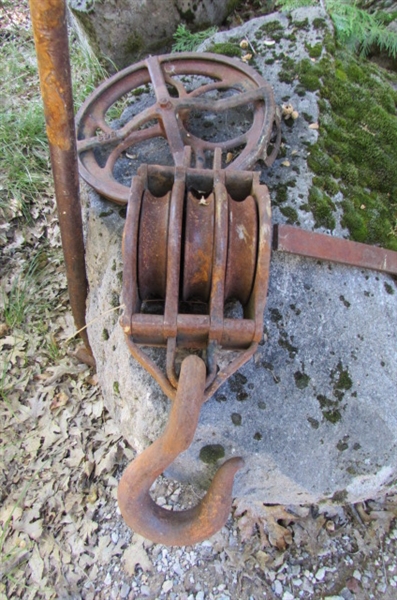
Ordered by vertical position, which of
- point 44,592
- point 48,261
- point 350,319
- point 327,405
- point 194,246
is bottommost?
point 44,592

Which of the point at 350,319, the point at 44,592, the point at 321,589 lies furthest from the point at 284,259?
the point at 44,592

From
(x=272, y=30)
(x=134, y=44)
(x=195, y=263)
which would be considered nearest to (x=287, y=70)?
(x=272, y=30)

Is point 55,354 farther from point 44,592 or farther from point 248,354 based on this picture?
point 248,354

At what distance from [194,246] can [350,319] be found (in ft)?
3.22

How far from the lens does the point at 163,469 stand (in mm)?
1683

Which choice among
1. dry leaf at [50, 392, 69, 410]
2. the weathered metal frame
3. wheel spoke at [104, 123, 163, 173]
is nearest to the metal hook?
the weathered metal frame

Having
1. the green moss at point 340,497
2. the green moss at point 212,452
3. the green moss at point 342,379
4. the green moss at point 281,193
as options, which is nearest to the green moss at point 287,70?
the green moss at point 281,193

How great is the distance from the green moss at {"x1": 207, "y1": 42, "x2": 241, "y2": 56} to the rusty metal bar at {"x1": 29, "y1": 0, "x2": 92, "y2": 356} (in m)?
1.57

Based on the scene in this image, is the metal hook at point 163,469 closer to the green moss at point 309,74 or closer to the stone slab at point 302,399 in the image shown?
the stone slab at point 302,399

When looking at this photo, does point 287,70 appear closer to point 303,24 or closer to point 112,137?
point 303,24

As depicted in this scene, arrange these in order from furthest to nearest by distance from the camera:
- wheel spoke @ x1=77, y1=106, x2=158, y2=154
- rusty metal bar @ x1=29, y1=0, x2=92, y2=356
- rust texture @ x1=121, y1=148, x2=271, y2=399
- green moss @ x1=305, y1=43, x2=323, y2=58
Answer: green moss @ x1=305, y1=43, x2=323, y2=58 < wheel spoke @ x1=77, y1=106, x2=158, y2=154 < rusty metal bar @ x1=29, y1=0, x2=92, y2=356 < rust texture @ x1=121, y1=148, x2=271, y2=399

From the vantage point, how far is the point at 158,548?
269 cm

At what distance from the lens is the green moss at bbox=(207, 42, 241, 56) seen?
325cm

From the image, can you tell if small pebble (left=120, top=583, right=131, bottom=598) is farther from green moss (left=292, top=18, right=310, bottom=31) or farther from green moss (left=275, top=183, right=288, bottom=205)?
green moss (left=292, top=18, right=310, bottom=31)
